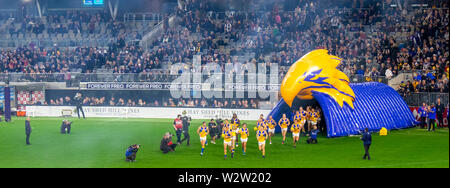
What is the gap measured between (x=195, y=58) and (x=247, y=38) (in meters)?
4.64

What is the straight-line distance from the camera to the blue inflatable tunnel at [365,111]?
1108 inches

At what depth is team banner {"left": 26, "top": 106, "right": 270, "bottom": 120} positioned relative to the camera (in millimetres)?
37406

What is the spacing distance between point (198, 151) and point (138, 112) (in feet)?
50.9

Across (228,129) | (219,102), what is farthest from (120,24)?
(228,129)

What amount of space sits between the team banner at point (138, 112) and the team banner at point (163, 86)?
1.47m

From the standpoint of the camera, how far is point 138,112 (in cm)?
3953

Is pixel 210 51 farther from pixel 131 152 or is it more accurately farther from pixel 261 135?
pixel 131 152

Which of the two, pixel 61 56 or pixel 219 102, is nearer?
pixel 219 102

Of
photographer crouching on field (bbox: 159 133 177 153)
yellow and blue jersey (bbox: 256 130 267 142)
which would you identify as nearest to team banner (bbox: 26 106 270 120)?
photographer crouching on field (bbox: 159 133 177 153)

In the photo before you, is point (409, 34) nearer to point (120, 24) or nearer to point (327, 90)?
point (327, 90)

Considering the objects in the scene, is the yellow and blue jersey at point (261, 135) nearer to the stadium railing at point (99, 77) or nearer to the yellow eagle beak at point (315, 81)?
the yellow eagle beak at point (315, 81)

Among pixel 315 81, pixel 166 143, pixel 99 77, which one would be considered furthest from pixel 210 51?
pixel 166 143

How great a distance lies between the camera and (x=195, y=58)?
41500mm

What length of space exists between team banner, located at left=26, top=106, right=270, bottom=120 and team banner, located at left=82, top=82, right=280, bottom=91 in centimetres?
147
